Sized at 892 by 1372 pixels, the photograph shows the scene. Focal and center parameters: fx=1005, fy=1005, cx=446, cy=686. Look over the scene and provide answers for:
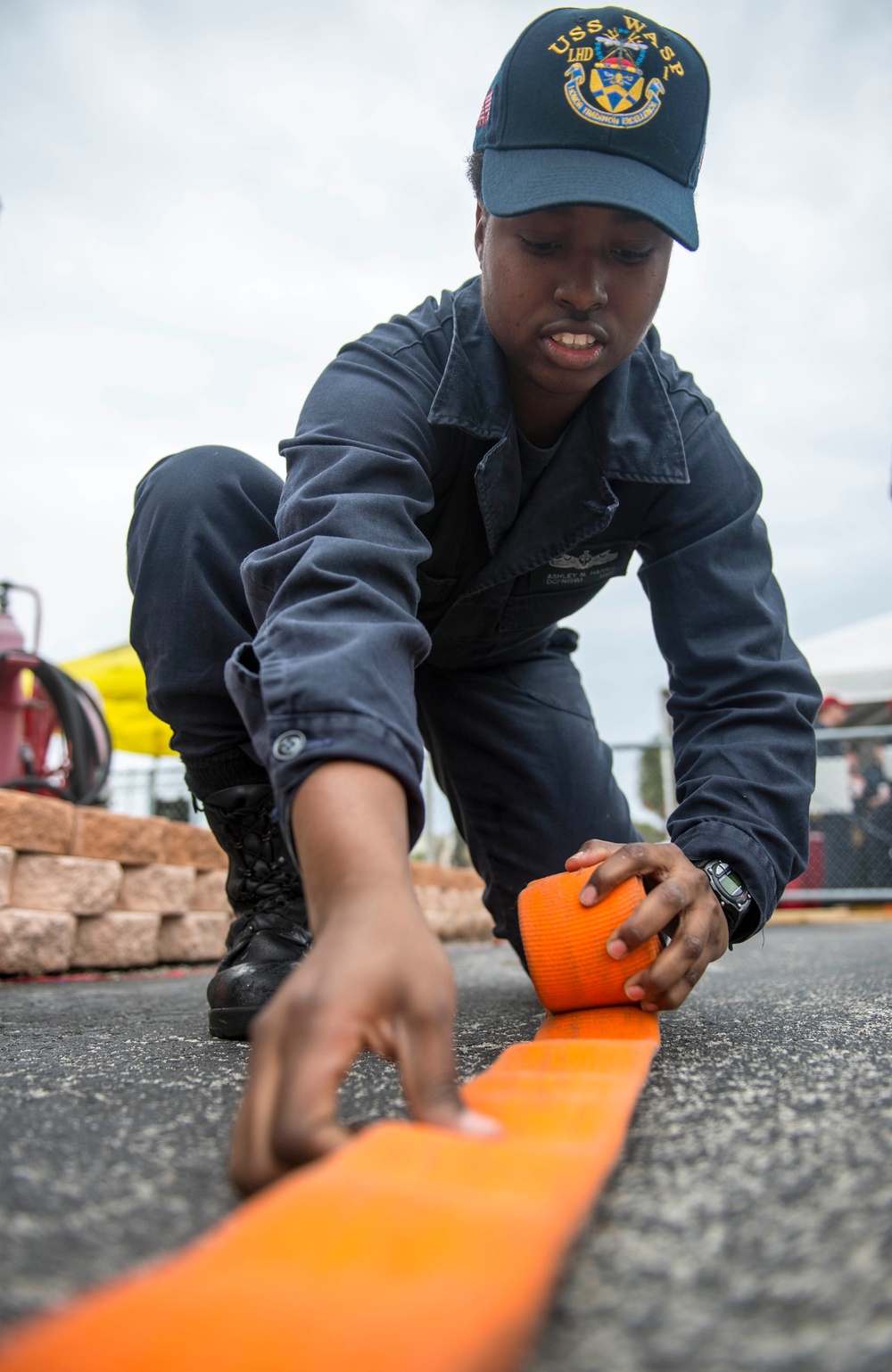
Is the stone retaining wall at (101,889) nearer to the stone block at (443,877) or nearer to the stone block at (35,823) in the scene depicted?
the stone block at (35,823)

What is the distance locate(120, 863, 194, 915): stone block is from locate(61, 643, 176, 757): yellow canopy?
6.68ft

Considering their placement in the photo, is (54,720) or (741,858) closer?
(741,858)

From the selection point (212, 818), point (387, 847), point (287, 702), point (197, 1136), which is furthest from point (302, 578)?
point (212, 818)

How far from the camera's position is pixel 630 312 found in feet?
5.03

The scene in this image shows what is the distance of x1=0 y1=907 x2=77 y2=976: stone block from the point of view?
3.05m

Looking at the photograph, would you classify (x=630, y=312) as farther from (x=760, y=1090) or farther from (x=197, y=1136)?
(x=197, y=1136)

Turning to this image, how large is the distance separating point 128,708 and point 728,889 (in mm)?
5438

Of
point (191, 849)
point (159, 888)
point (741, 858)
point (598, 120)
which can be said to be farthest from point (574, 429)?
point (191, 849)

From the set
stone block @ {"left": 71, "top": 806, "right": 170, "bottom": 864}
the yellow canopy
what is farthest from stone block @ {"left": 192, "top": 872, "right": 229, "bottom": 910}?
the yellow canopy

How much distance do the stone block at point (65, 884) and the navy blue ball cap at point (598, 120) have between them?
2.62m

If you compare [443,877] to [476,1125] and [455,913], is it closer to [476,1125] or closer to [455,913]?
[455,913]

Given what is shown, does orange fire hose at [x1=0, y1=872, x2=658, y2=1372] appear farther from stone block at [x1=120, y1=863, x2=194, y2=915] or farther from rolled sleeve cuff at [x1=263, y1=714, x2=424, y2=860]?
stone block at [x1=120, y1=863, x2=194, y2=915]

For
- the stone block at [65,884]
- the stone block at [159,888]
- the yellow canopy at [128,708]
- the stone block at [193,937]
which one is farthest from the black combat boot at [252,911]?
the yellow canopy at [128,708]

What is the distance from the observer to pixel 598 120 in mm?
1416
